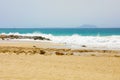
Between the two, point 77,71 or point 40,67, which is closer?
point 77,71

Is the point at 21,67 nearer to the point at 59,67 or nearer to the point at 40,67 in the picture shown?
the point at 40,67

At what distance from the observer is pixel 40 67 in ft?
47.4

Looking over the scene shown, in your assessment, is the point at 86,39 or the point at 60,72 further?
the point at 86,39

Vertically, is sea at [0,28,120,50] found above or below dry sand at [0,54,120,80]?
below

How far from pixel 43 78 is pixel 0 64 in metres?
4.11

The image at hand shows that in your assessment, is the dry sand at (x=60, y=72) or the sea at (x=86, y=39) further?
the sea at (x=86, y=39)

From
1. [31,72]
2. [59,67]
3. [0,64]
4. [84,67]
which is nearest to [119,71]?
[84,67]

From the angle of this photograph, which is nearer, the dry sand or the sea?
the dry sand

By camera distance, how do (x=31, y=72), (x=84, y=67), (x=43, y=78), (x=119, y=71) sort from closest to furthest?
(x=43, y=78) < (x=31, y=72) < (x=119, y=71) < (x=84, y=67)

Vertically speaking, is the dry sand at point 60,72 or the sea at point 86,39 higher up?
the dry sand at point 60,72

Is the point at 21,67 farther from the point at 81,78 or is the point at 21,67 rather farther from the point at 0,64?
the point at 81,78

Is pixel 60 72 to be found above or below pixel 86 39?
above

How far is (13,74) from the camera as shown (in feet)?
40.0

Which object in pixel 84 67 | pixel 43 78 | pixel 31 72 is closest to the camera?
pixel 43 78
